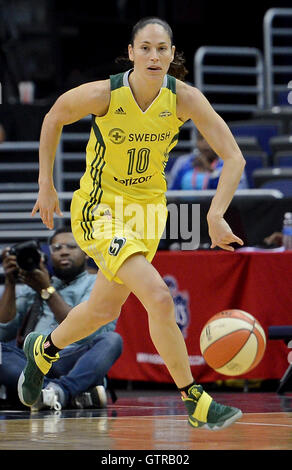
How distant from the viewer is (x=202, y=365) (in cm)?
903

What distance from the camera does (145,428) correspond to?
603 cm

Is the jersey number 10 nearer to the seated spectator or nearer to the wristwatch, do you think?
the wristwatch

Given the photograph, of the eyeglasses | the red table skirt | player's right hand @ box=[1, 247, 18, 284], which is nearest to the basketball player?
player's right hand @ box=[1, 247, 18, 284]

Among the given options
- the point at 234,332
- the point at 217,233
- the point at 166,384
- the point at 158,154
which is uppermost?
the point at 158,154

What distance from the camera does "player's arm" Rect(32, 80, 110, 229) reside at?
5789mm

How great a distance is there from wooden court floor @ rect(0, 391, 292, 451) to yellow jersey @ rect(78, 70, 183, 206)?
4.11 ft

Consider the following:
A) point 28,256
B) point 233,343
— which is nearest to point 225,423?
point 233,343

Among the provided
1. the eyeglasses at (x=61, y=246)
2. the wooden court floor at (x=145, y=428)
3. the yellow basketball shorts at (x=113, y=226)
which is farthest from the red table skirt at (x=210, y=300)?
the yellow basketball shorts at (x=113, y=226)

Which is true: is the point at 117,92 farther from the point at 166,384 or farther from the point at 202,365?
the point at 166,384

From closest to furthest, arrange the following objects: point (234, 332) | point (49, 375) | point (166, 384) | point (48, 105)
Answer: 1. point (234, 332)
2. point (49, 375)
3. point (166, 384)
4. point (48, 105)

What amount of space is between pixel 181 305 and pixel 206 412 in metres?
3.73

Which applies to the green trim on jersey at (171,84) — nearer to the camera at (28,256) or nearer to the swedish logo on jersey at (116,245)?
the swedish logo on jersey at (116,245)
